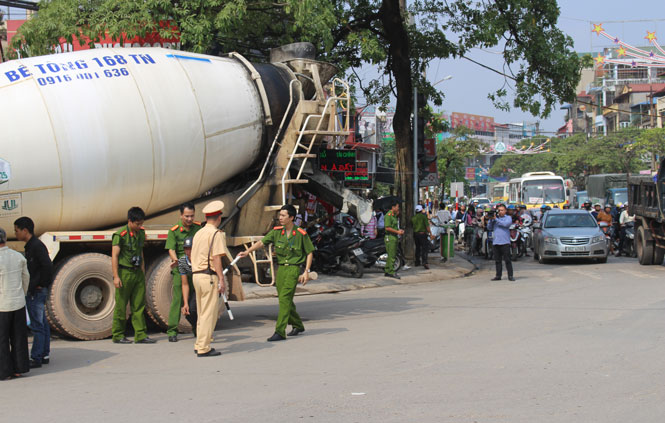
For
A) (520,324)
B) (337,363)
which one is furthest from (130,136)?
(520,324)

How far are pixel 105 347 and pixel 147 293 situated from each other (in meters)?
1.10

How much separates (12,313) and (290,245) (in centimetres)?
335

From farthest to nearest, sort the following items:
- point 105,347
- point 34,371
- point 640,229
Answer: point 640,229 → point 105,347 → point 34,371

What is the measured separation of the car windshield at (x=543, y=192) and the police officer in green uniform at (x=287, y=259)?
32580 mm

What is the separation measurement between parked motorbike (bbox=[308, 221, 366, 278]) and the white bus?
24047mm

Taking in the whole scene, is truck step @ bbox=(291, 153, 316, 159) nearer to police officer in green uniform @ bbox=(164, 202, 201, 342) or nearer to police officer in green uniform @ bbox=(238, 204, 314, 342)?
police officer in green uniform @ bbox=(238, 204, 314, 342)

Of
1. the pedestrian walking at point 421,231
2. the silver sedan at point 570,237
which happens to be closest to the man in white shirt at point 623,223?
the silver sedan at point 570,237

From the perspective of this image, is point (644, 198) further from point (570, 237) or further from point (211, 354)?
point (211, 354)

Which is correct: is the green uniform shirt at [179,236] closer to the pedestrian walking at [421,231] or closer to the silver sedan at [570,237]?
the pedestrian walking at [421,231]

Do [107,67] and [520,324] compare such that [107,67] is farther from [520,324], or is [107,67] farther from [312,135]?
[520,324]

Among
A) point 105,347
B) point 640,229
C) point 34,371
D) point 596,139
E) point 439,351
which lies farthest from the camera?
point 596,139

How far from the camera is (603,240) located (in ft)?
67.2

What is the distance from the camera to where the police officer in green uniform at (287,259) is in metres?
9.30

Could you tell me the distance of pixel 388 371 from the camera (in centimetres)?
725
